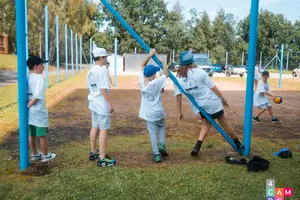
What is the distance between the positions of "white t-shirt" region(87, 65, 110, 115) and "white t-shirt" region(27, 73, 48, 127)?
681 millimetres

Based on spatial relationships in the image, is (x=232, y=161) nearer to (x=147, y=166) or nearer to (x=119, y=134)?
(x=147, y=166)

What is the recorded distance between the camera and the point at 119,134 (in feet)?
23.2

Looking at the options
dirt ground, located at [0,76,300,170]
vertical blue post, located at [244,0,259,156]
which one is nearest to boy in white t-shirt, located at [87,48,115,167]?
dirt ground, located at [0,76,300,170]

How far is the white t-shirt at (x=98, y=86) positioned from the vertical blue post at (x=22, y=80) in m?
0.90

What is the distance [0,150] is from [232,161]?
12.4 feet

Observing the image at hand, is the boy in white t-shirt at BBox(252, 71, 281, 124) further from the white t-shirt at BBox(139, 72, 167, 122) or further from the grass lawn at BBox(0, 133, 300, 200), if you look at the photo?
the white t-shirt at BBox(139, 72, 167, 122)

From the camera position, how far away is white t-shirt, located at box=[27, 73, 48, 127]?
15.1ft

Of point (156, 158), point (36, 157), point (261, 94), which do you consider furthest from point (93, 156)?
point (261, 94)

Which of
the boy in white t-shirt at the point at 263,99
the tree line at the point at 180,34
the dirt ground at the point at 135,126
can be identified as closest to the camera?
the dirt ground at the point at 135,126

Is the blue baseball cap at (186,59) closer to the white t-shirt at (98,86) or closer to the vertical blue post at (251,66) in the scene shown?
the vertical blue post at (251,66)

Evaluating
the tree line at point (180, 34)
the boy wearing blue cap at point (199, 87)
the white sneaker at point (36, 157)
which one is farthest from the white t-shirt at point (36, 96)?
the tree line at point (180, 34)

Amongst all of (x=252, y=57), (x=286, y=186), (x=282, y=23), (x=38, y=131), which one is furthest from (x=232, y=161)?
(x=282, y=23)

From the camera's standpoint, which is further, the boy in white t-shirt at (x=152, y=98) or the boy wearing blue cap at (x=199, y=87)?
the boy wearing blue cap at (x=199, y=87)

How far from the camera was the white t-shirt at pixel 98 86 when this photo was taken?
15.2ft
